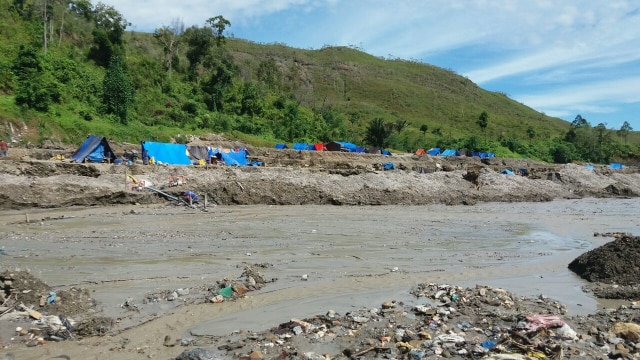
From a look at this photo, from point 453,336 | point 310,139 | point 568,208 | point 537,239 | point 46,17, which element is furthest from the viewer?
point 310,139

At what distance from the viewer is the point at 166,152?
1046 inches

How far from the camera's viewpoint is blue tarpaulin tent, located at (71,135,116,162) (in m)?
23.4

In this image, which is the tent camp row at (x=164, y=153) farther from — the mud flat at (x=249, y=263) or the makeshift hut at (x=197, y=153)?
the mud flat at (x=249, y=263)

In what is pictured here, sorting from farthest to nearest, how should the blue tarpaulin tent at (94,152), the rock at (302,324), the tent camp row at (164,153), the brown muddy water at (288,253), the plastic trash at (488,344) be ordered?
the tent camp row at (164,153), the blue tarpaulin tent at (94,152), the brown muddy water at (288,253), the rock at (302,324), the plastic trash at (488,344)

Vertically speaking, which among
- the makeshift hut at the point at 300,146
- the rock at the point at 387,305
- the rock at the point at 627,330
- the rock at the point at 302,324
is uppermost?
the makeshift hut at the point at 300,146

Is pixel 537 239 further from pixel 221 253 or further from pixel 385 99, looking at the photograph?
pixel 385 99

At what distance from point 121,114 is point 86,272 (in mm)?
26917

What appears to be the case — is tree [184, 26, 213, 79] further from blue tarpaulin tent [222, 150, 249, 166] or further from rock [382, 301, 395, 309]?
rock [382, 301, 395, 309]

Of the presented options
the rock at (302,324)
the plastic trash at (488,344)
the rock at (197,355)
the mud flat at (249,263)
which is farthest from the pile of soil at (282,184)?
the plastic trash at (488,344)

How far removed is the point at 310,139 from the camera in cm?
4881

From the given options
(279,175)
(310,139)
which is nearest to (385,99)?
(310,139)

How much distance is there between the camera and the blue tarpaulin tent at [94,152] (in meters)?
23.4

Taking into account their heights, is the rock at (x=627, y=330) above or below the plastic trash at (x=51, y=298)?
above

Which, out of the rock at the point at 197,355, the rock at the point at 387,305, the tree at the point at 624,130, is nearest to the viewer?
the rock at the point at 197,355
